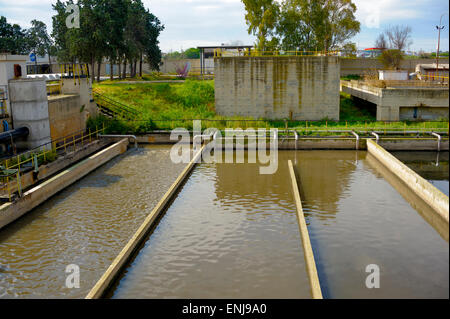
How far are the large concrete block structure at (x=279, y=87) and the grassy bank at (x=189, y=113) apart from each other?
0.87m

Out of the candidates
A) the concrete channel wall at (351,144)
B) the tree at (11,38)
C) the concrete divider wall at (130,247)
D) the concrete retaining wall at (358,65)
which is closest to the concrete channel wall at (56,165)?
the concrete divider wall at (130,247)

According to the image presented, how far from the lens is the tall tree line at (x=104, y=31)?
3872 cm

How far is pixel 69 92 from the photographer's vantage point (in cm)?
2619

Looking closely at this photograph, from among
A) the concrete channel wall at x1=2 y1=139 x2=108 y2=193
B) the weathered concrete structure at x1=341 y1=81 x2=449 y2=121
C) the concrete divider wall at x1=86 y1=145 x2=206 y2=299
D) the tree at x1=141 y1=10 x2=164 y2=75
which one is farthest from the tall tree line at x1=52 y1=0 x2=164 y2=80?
the concrete divider wall at x1=86 y1=145 x2=206 y2=299

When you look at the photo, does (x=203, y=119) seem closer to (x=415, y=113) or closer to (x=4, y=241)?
(x=415, y=113)

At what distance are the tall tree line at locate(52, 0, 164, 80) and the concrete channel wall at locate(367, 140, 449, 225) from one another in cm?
2695

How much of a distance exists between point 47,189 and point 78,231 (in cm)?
404

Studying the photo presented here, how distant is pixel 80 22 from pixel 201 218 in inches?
1199

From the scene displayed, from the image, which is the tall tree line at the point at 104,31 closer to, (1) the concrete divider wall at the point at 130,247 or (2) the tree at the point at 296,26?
(2) the tree at the point at 296,26

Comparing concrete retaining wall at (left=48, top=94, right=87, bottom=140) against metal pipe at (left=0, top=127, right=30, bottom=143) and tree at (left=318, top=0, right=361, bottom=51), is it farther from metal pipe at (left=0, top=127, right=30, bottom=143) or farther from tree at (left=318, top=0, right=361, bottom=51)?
tree at (left=318, top=0, right=361, bottom=51)

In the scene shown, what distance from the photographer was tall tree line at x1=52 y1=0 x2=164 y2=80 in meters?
38.7

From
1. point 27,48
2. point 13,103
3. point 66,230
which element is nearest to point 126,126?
point 13,103

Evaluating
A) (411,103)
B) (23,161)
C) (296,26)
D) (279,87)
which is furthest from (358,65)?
(23,161)

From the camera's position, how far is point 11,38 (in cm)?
5378
